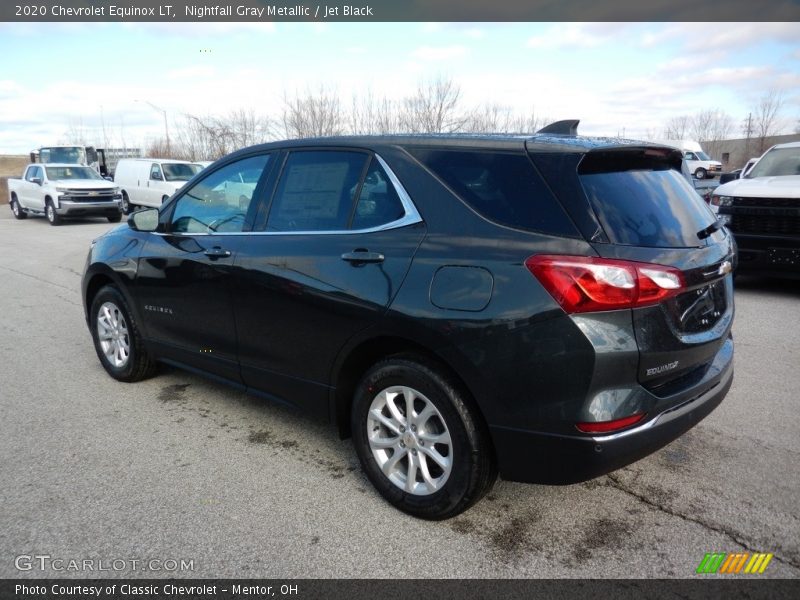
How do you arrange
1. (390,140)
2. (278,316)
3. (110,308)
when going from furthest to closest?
(110,308) < (278,316) < (390,140)

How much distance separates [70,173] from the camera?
21.0 metres

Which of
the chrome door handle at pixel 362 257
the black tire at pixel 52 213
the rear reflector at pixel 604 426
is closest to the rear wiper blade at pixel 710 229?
the rear reflector at pixel 604 426

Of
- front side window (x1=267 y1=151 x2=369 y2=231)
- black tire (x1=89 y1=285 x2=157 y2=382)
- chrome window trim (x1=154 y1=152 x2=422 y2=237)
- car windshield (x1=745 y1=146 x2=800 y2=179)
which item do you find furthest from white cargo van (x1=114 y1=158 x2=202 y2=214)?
chrome window trim (x1=154 y1=152 x2=422 y2=237)

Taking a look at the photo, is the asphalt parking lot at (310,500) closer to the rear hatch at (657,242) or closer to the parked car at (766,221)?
the rear hatch at (657,242)

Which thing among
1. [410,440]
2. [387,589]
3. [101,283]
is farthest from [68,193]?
[387,589]

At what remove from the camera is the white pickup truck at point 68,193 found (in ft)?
64.0

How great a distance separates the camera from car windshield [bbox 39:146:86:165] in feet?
82.6

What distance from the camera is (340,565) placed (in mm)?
2580

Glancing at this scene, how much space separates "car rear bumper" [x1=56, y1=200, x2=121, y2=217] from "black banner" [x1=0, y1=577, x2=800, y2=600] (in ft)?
64.1

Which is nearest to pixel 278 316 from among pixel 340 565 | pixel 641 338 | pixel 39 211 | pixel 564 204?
pixel 340 565

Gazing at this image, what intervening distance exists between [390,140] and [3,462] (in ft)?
9.38

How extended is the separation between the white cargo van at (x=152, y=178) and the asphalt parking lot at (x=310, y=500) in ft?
57.9

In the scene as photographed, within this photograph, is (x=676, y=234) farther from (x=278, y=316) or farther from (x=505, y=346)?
(x=278, y=316)

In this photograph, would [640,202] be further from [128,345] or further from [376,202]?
[128,345]
